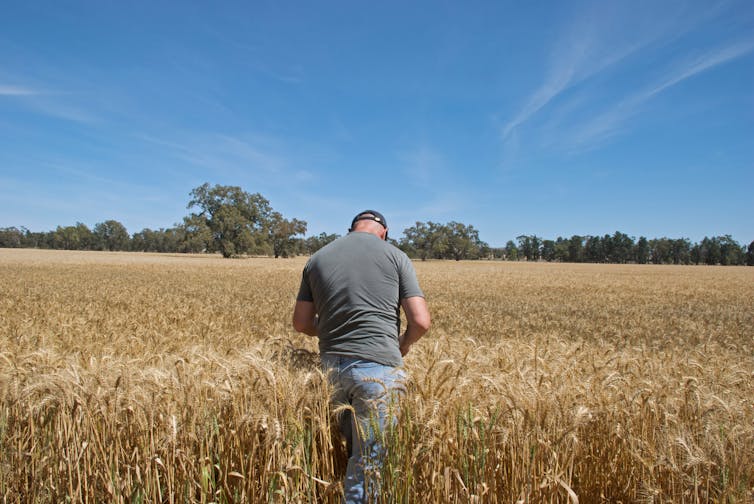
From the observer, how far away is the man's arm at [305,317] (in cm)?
331

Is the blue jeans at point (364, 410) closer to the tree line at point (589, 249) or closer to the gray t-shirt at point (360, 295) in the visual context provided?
the gray t-shirt at point (360, 295)

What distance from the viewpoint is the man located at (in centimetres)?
285

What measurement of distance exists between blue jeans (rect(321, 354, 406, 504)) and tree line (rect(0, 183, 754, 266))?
74.8 m

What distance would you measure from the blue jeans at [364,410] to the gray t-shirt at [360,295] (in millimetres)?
87

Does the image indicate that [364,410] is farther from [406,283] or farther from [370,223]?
[370,223]

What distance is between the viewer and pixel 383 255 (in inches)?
120

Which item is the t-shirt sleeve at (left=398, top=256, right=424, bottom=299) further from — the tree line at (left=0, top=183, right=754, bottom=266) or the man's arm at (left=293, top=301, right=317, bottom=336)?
the tree line at (left=0, top=183, right=754, bottom=266)

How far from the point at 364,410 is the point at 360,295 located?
0.78m

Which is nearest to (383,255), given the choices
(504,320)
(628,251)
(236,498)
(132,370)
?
(236,498)

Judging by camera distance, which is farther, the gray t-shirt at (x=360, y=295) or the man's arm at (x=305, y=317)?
the man's arm at (x=305, y=317)

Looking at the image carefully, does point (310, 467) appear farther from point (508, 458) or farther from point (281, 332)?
point (281, 332)

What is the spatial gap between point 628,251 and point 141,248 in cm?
19337

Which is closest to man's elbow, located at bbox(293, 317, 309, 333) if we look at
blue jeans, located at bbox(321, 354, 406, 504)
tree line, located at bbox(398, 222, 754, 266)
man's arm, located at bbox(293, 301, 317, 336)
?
man's arm, located at bbox(293, 301, 317, 336)

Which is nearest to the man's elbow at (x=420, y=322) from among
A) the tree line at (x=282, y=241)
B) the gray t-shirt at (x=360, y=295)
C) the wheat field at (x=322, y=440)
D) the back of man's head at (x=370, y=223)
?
the gray t-shirt at (x=360, y=295)
